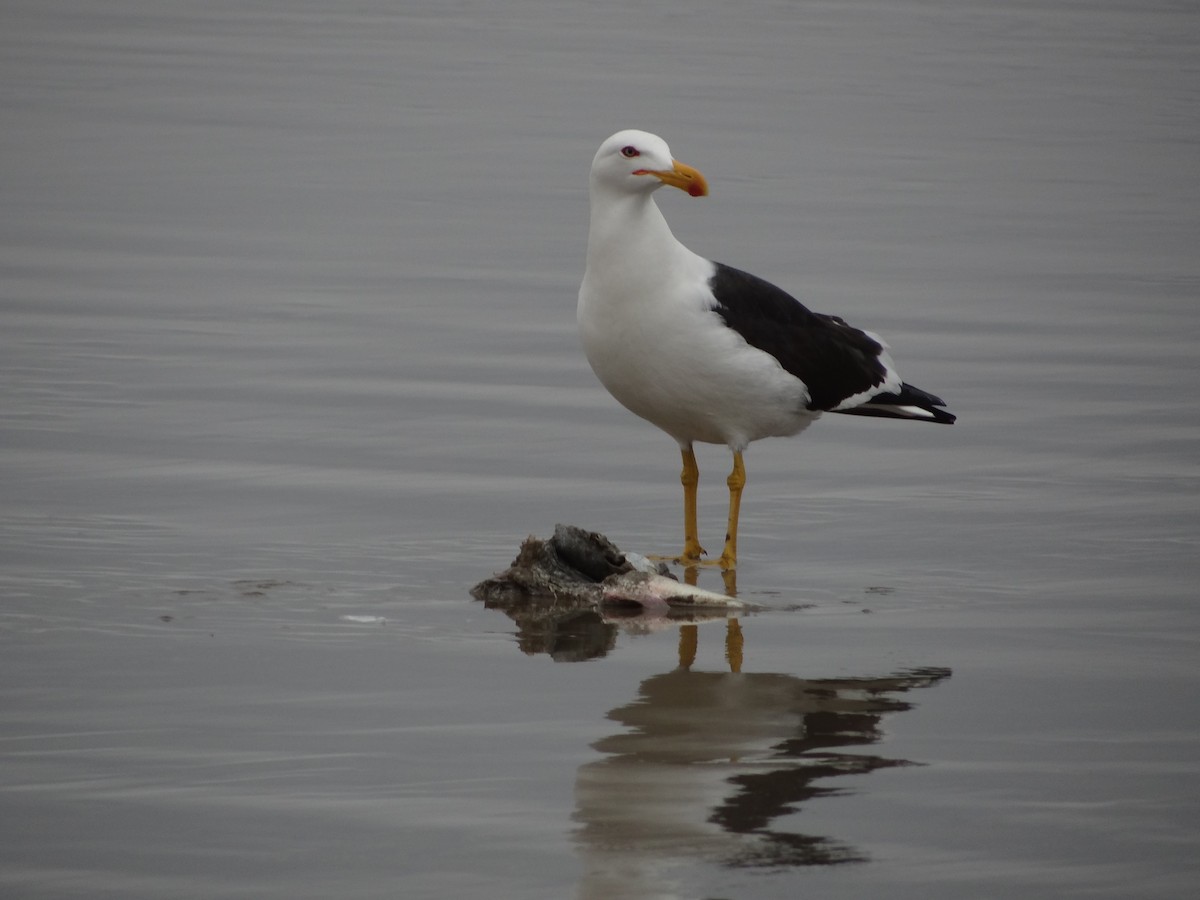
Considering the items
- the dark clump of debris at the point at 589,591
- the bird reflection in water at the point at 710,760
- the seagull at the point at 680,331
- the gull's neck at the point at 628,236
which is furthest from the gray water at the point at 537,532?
the gull's neck at the point at 628,236

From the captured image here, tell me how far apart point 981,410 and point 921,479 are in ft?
4.45

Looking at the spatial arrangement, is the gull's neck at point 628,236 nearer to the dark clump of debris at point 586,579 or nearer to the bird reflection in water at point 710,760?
the dark clump of debris at point 586,579

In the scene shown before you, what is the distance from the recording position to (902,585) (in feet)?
24.6

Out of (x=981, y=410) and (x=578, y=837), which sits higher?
(x=981, y=410)

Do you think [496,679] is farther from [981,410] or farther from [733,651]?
[981,410]

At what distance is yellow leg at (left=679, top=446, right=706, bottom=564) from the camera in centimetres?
798

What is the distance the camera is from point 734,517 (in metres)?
8.00

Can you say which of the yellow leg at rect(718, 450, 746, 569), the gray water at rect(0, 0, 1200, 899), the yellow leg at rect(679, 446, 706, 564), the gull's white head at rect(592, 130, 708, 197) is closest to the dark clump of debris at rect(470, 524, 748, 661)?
the gray water at rect(0, 0, 1200, 899)

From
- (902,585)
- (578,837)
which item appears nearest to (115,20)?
(902,585)

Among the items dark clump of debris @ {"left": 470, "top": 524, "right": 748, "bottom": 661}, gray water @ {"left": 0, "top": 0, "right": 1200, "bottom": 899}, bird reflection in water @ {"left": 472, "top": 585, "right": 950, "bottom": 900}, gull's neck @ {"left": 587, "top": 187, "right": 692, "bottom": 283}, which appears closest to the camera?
bird reflection in water @ {"left": 472, "top": 585, "right": 950, "bottom": 900}

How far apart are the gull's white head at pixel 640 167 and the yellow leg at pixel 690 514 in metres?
1.13

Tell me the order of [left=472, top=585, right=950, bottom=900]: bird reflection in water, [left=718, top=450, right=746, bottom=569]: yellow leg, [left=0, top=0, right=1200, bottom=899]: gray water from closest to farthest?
[left=472, top=585, right=950, bottom=900]: bird reflection in water, [left=0, top=0, right=1200, bottom=899]: gray water, [left=718, top=450, right=746, bottom=569]: yellow leg

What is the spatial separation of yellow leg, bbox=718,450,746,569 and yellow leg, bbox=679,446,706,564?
0.38 ft

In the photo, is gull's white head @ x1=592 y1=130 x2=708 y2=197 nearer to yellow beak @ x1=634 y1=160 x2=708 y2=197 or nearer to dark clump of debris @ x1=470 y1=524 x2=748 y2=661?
yellow beak @ x1=634 y1=160 x2=708 y2=197
